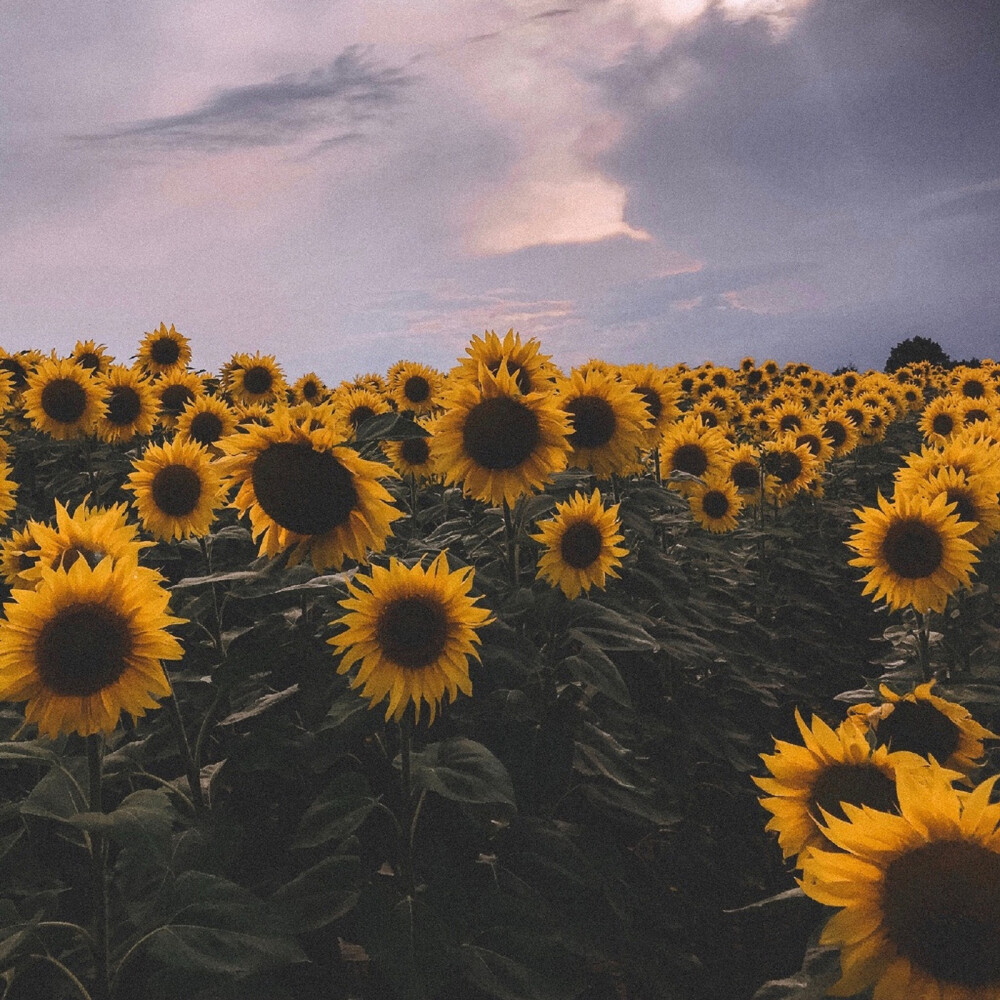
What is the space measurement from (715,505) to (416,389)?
466 centimetres

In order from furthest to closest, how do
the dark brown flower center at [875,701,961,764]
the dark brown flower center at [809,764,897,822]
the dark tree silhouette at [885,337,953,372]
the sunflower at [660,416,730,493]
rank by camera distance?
1. the dark tree silhouette at [885,337,953,372]
2. the sunflower at [660,416,730,493]
3. the dark brown flower center at [875,701,961,764]
4. the dark brown flower center at [809,764,897,822]

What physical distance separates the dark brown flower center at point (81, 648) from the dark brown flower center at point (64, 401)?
614 cm

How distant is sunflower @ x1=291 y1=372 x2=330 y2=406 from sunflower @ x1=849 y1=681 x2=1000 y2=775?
11187 millimetres

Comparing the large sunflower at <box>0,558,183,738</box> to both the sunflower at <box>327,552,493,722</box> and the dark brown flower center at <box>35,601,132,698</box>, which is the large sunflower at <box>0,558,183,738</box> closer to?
the dark brown flower center at <box>35,601,132,698</box>

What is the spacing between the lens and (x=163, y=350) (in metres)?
10.2

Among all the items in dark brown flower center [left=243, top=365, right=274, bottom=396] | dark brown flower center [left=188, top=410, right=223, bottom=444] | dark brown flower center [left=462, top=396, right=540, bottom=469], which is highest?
dark brown flower center [left=243, top=365, right=274, bottom=396]

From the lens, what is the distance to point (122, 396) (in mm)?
7684

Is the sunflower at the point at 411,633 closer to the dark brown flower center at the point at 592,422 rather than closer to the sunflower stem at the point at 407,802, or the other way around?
the sunflower stem at the point at 407,802

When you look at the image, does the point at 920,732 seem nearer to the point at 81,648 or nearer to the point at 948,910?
the point at 948,910

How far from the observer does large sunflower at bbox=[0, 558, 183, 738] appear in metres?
2.05

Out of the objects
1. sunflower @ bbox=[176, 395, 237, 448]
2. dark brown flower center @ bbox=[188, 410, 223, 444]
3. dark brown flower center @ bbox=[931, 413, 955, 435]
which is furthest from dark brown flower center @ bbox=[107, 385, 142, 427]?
dark brown flower center @ bbox=[931, 413, 955, 435]

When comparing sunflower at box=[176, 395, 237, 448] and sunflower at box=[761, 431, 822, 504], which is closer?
sunflower at box=[176, 395, 237, 448]

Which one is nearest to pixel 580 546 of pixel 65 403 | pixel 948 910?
pixel 948 910

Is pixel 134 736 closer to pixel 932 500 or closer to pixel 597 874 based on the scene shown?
pixel 597 874
